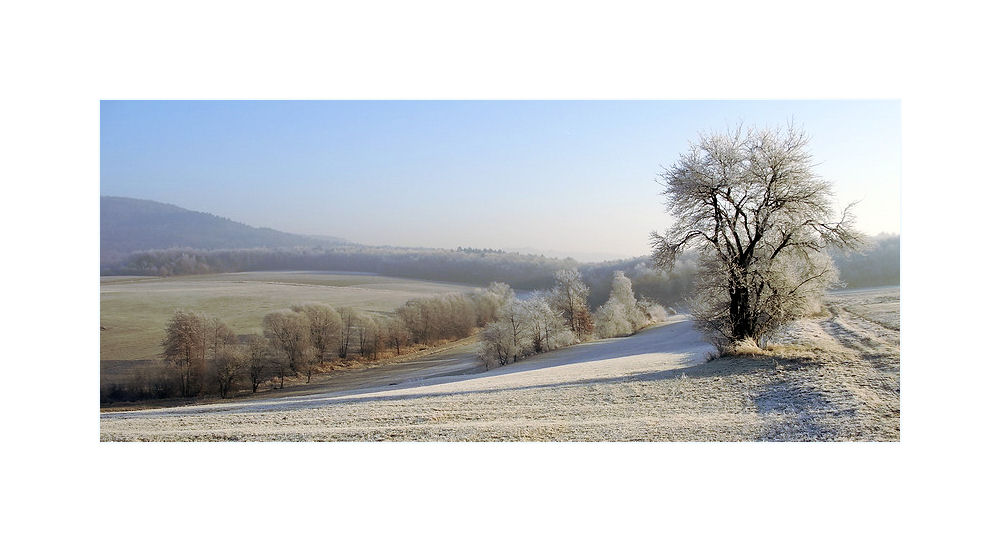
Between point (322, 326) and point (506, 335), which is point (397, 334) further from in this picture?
point (506, 335)

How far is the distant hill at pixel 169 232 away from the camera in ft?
24.4

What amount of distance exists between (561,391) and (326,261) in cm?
583

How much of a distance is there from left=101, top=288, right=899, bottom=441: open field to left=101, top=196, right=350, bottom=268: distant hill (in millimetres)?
2552

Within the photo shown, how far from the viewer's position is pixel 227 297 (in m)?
10.6

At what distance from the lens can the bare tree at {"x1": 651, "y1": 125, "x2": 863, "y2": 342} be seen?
7.07 meters

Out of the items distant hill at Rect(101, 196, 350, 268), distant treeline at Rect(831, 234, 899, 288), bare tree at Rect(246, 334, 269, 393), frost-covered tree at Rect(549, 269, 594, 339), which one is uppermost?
distant hill at Rect(101, 196, 350, 268)

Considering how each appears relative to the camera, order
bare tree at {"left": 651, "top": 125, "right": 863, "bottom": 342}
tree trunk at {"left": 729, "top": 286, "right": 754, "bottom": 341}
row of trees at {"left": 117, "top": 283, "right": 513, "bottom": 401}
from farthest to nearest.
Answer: row of trees at {"left": 117, "top": 283, "right": 513, "bottom": 401} < tree trunk at {"left": 729, "top": 286, "right": 754, "bottom": 341} < bare tree at {"left": 651, "top": 125, "right": 863, "bottom": 342}

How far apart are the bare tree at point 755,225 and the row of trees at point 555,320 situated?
14.2 feet

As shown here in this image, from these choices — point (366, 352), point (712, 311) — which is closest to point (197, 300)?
point (366, 352)

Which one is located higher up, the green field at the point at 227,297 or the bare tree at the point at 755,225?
the bare tree at the point at 755,225

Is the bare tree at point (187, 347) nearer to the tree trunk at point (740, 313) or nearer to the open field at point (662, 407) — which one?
the open field at point (662, 407)

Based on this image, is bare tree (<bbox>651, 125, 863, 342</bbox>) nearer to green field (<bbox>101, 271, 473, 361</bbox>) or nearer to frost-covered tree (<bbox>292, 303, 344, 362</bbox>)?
green field (<bbox>101, 271, 473, 361</bbox>)

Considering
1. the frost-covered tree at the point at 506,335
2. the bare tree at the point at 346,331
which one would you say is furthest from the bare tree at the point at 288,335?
the frost-covered tree at the point at 506,335

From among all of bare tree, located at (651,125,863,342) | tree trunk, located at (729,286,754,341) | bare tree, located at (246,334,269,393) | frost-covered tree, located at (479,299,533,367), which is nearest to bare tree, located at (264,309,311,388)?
bare tree, located at (246,334,269,393)
